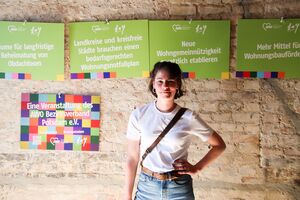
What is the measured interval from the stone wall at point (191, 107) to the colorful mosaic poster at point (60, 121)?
7 cm

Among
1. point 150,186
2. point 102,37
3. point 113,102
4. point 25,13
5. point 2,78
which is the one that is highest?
point 25,13

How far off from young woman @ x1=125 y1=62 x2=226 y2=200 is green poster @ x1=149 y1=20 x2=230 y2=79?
2.44 feet

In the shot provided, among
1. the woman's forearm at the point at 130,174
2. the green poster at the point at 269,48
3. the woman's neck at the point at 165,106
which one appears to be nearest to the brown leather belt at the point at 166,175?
the woman's forearm at the point at 130,174

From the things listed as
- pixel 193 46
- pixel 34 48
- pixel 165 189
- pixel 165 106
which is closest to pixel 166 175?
pixel 165 189

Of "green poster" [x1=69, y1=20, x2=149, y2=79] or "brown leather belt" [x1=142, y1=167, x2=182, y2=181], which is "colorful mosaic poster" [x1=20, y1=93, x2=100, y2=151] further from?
"brown leather belt" [x1=142, y1=167, x2=182, y2=181]

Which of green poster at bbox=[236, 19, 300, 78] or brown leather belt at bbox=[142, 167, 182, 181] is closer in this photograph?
brown leather belt at bbox=[142, 167, 182, 181]

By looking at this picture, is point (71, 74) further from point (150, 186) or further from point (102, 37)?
point (150, 186)

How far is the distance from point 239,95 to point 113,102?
1.19 metres

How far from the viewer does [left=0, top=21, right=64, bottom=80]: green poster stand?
112 inches

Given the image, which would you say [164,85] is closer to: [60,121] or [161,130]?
[161,130]

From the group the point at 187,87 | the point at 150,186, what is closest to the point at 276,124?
the point at 187,87

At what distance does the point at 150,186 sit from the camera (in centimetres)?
204

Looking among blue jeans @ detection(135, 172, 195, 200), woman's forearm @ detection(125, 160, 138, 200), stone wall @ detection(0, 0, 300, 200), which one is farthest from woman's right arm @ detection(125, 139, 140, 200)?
stone wall @ detection(0, 0, 300, 200)

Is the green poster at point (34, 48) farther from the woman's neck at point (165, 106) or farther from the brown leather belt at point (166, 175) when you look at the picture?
the brown leather belt at point (166, 175)
